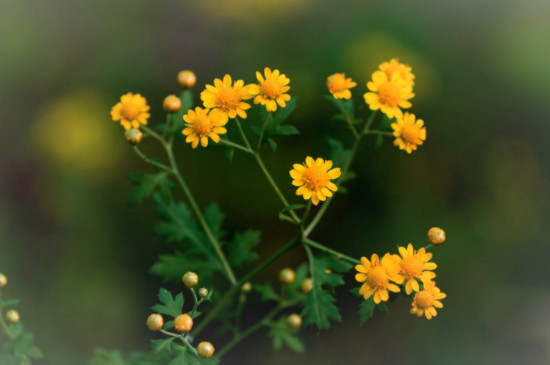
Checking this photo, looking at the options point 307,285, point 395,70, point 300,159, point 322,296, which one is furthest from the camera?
point 300,159

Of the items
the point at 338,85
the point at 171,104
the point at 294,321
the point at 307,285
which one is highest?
the point at 338,85

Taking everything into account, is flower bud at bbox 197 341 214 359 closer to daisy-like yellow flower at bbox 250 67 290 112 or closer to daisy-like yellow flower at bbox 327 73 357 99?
daisy-like yellow flower at bbox 250 67 290 112

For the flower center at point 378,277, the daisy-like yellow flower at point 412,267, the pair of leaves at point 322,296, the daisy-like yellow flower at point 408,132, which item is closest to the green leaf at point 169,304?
the pair of leaves at point 322,296

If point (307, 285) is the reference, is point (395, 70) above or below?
above

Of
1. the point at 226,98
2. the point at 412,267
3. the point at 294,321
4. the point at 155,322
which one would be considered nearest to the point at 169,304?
the point at 155,322

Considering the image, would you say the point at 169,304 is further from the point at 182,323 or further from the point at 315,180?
the point at 315,180

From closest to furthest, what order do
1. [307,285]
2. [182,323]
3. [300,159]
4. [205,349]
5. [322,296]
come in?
1. [182,323]
2. [205,349]
3. [322,296]
4. [307,285]
5. [300,159]

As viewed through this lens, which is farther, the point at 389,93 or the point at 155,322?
the point at 389,93

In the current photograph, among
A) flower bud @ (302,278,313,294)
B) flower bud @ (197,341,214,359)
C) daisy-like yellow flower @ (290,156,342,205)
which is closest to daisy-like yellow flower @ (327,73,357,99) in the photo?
daisy-like yellow flower @ (290,156,342,205)
